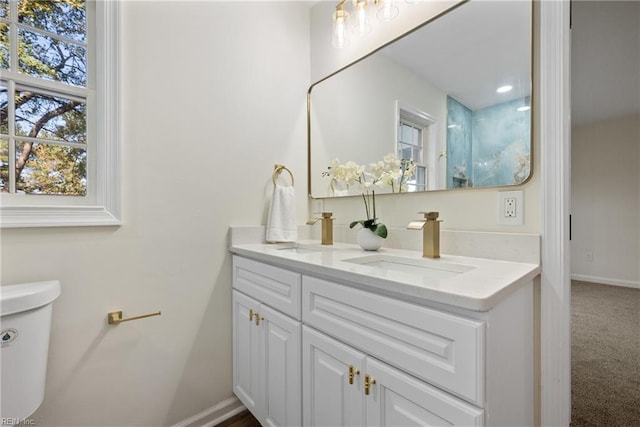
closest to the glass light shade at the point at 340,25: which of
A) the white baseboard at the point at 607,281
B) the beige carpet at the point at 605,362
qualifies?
the beige carpet at the point at 605,362

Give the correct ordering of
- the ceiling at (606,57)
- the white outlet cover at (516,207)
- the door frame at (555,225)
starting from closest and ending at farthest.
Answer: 1. the door frame at (555,225)
2. the white outlet cover at (516,207)
3. the ceiling at (606,57)

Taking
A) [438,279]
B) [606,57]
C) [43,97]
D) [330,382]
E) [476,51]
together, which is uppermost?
[606,57]

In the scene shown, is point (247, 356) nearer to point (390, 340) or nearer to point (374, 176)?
point (390, 340)

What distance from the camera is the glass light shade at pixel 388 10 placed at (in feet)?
4.76

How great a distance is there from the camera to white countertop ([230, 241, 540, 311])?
0.65 m

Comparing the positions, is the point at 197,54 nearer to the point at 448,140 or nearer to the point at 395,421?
the point at 448,140

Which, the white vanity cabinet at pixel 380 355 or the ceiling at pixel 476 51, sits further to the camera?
the ceiling at pixel 476 51

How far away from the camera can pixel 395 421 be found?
79 cm

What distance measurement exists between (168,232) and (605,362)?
2.82m

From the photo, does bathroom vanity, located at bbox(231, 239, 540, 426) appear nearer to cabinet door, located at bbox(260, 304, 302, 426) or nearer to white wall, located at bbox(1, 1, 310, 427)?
cabinet door, located at bbox(260, 304, 302, 426)

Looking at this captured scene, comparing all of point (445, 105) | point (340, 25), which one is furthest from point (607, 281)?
point (340, 25)

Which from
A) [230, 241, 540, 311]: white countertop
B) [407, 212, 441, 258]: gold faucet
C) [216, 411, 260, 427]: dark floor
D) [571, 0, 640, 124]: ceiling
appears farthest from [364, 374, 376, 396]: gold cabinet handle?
[571, 0, 640, 124]: ceiling

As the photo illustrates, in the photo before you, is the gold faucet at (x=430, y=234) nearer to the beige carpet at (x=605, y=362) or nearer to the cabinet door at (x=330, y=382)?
the cabinet door at (x=330, y=382)

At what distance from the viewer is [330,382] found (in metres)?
0.98
